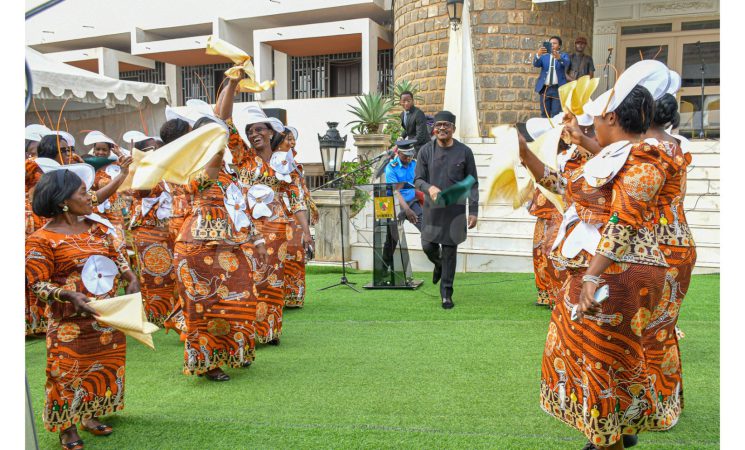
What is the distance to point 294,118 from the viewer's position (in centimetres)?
1894

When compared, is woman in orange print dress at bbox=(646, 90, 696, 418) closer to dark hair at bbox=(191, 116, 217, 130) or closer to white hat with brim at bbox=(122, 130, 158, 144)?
dark hair at bbox=(191, 116, 217, 130)

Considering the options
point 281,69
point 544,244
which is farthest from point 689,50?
point 544,244

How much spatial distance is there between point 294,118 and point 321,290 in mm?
11129

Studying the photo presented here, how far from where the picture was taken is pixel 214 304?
184 inches

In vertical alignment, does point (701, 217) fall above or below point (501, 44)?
below

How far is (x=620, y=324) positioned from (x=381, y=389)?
197cm

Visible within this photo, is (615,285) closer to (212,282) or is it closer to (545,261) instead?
(212,282)

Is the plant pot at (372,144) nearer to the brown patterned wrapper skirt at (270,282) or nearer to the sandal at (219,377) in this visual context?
the brown patterned wrapper skirt at (270,282)

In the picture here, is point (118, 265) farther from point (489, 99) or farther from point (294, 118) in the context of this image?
point (294, 118)

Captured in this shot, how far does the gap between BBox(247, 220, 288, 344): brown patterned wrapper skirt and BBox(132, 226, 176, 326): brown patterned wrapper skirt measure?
1.14m

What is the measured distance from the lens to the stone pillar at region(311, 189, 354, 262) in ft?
34.0

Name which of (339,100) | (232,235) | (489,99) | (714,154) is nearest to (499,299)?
(232,235)

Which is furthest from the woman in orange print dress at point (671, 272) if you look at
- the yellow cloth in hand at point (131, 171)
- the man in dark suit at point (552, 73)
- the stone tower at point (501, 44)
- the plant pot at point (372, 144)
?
the stone tower at point (501, 44)

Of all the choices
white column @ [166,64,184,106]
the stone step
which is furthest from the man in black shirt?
white column @ [166,64,184,106]
